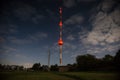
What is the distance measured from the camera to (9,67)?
314 feet

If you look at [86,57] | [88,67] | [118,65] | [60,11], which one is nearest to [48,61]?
[88,67]

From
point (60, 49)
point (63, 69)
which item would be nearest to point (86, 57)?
point (63, 69)

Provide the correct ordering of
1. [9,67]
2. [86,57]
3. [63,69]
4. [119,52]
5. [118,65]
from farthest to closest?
[9,67]
[86,57]
[63,69]
[119,52]
[118,65]

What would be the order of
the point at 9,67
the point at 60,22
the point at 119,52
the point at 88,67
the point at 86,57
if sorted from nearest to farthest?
1. the point at 60,22
2. the point at 88,67
3. the point at 119,52
4. the point at 86,57
5. the point at 9,67

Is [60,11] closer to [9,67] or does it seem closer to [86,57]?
[86,57]

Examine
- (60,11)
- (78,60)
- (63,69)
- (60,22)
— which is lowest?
(63,69)

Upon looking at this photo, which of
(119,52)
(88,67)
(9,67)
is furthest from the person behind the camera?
(9,67)

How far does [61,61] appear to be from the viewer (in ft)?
121

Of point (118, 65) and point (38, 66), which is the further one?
point (38, 66)

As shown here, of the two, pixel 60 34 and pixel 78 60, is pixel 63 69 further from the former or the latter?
pixel 78 60

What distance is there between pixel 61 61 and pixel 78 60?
4268cm

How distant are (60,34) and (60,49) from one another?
4.60 meters

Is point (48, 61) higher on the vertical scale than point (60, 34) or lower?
lower

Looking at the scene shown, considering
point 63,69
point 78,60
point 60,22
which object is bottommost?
point 63,69
